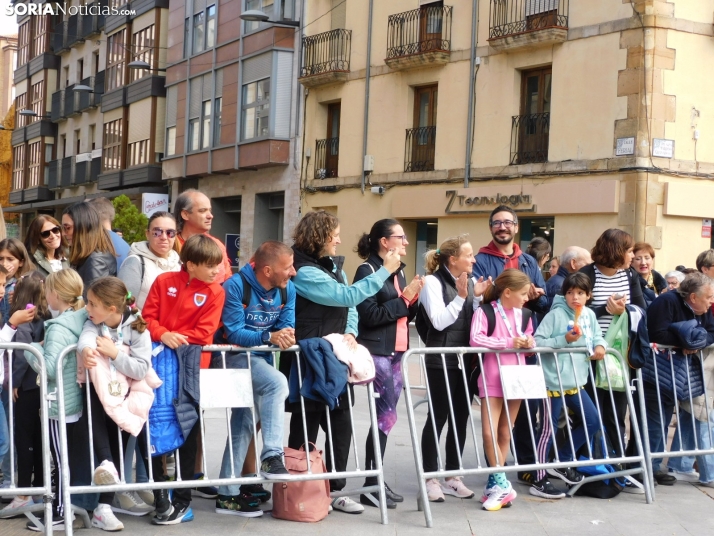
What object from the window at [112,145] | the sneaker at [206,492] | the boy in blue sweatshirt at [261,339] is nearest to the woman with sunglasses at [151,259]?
→ the boy in blue sweatshirt at [261,339]

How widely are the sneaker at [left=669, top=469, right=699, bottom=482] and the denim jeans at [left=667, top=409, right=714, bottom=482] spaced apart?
2 centimetres

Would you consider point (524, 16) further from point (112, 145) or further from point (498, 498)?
point (112, 145)

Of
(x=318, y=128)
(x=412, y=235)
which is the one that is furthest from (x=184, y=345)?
(x=318, y=128)

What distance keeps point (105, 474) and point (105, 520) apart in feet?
1.37

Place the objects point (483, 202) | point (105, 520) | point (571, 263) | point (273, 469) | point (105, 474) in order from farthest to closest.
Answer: point (483, 202), point (571, 263), point (273, 469), point (105, 520), point (105, 474)

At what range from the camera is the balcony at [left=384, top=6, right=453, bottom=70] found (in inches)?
934

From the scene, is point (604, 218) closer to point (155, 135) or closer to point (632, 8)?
point (632, 8)

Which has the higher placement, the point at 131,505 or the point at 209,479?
the point at 209,479

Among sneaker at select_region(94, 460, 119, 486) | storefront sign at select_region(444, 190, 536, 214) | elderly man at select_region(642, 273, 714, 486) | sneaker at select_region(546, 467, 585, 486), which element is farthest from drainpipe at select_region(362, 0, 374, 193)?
sneaker at select_region(94, 460, 119, 486)

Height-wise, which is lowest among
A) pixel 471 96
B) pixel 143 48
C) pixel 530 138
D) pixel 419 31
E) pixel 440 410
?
pixel 440 410

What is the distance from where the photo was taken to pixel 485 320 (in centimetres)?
705

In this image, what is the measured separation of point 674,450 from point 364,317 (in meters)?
2.96

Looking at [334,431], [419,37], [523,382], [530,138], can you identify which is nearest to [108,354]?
[334,431]

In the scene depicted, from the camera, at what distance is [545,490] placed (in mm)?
7203
